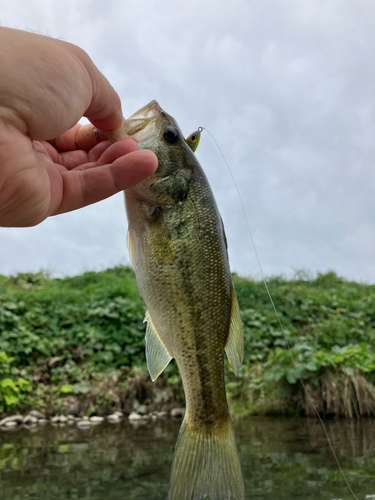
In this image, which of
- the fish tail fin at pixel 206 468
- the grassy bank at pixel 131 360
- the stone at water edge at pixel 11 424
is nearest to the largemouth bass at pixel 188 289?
the fish tail fin at pixel 206 468

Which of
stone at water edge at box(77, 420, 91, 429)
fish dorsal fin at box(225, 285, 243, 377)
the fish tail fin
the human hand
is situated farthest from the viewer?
stone at water edge at box(77, 420, 91, 429)

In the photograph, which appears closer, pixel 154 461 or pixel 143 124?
pixel 143 124

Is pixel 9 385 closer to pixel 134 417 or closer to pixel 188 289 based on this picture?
pixel 134 417

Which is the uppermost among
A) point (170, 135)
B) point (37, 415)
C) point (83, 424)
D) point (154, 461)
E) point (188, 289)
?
point (170, 135)

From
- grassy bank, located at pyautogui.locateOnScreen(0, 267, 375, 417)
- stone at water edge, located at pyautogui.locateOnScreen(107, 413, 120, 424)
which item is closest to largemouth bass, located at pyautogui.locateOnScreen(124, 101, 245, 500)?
grassy bank, located at pyautogui.locateOnScreen(0, 267, 375, 417)

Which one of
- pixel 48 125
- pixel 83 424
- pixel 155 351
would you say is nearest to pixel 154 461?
pixel 83 424

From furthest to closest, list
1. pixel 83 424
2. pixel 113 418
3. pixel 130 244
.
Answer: pixel 113 418 < pixel 83 424 < pixel 130 244

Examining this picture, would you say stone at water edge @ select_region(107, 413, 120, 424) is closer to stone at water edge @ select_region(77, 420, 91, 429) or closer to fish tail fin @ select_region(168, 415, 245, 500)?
stone at water edge @ select_region(77, 420, 91, 429)
